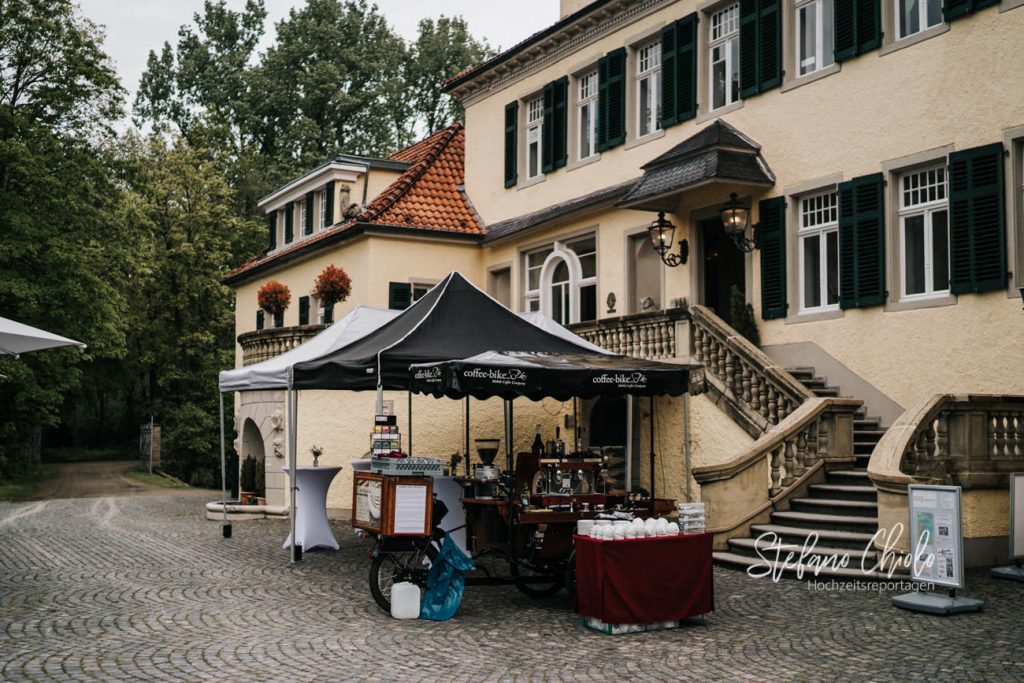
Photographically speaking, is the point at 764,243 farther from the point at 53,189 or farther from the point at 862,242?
the point at 53,189

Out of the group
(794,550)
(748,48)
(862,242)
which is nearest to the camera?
(794,550)

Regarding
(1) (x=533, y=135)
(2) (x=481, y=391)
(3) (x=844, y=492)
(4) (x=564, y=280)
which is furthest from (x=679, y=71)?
(2) (x=481, y=391)

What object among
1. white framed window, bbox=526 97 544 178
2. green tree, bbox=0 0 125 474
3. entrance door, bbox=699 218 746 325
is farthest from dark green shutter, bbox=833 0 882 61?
green tree, bbox=0 0 125 474

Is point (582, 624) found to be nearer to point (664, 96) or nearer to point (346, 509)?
point (346, 509)

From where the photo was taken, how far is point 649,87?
20.1 m

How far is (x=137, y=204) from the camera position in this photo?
37.9 meters

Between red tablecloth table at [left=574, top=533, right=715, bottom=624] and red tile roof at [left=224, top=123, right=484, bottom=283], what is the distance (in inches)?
612

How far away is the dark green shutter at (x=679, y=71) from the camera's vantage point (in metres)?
18.7

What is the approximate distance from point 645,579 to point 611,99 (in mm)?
13618

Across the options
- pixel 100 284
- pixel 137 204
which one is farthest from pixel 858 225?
pixel 137 204

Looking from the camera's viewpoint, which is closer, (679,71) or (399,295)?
(679,71)

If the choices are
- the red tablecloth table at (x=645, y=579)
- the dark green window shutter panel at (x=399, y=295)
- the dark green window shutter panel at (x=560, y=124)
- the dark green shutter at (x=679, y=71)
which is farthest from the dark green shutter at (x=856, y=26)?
the dark green window shutter panel at (x=399, y=295)

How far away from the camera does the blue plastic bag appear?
9.51m

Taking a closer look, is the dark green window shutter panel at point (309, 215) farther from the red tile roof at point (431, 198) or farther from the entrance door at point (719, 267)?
the entrance door at point (719, 267)
